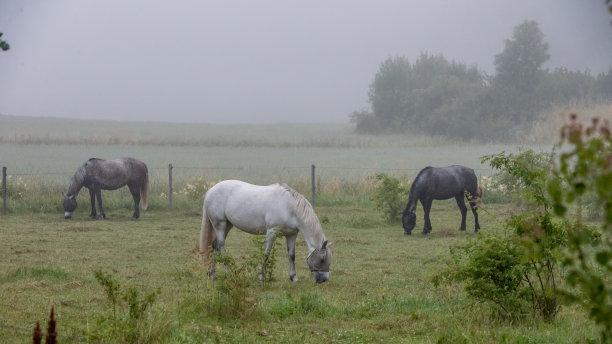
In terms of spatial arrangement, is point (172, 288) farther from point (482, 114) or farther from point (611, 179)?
point (482, 114)

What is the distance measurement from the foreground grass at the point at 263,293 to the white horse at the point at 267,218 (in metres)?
0.43

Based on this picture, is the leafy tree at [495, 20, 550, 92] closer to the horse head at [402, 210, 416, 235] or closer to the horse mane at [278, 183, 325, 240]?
the horse head at [402, 210, 416, 235]

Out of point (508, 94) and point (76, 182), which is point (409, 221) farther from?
point (508, 94)

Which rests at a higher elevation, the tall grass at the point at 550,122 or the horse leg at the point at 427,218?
the tall grass at the point at 550,122

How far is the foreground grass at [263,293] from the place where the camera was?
6.32 meters

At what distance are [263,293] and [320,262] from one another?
40.9 inches

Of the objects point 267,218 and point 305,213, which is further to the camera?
point 267,218

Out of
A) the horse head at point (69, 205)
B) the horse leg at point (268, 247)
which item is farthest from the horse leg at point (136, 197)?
the horse leg at point (268, 247)

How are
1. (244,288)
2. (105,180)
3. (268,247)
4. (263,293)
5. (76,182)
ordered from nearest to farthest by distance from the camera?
1. (244,288)
2. (263,293)
3. (268,247)
4. (76,182)
5. (105,180)

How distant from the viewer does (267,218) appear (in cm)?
962

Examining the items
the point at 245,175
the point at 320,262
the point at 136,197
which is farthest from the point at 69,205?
the point at 245,175

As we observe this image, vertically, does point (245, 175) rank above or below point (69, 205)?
below

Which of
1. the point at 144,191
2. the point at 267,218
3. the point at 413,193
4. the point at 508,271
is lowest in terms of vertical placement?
the point at 144,191

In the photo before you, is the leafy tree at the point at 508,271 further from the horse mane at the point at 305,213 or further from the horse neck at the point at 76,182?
the horse neck at the point at 76,182
